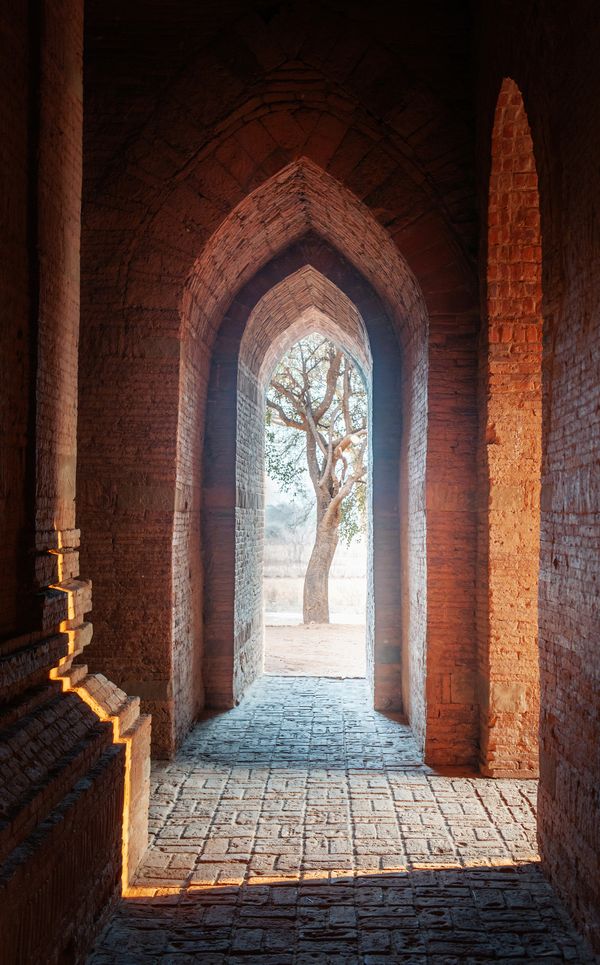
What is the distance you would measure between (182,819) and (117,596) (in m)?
2.16

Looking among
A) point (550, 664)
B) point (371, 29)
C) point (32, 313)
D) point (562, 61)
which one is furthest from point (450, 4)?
point (550, 664)

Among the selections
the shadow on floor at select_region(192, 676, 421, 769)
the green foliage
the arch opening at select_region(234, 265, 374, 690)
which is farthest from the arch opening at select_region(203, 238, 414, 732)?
the green foliage

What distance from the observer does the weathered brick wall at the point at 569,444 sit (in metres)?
4.08

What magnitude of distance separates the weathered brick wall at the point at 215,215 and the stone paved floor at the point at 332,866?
30.2 inches

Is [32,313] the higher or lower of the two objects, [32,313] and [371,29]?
the lower

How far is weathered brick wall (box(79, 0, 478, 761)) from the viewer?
23.1 feet

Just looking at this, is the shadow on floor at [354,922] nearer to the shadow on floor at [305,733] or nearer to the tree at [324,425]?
the shadow on floor at [305,733]

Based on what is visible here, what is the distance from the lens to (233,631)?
8844 millimetres

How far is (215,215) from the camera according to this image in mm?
Answer: 7215

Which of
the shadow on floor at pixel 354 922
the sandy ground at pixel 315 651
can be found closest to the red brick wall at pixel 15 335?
the shadow on floor at pixel 354 922

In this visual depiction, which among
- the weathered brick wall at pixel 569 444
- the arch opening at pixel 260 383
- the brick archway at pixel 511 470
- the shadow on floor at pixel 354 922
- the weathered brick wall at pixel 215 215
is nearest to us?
the shadow on floor at pixel 354 922

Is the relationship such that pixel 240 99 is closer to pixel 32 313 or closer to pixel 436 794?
pixel 32 313

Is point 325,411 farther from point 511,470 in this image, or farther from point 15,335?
point 15,335

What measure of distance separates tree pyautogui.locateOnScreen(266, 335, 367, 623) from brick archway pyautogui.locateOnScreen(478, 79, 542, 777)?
→ 10212mm
